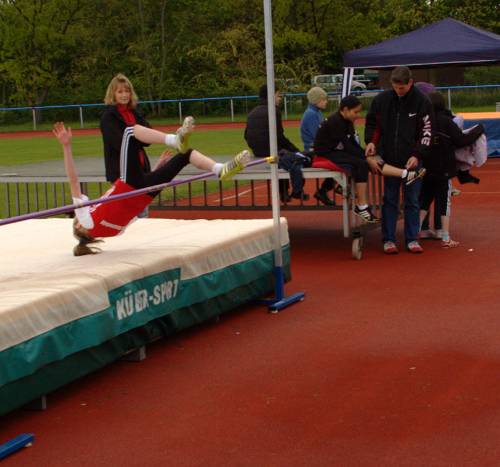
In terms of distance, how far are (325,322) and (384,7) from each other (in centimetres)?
5075

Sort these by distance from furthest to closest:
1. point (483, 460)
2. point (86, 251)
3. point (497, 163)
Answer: point (497, 163), point (86, 251), point (483, 460)

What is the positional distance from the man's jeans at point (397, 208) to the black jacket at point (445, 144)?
448 millimetres

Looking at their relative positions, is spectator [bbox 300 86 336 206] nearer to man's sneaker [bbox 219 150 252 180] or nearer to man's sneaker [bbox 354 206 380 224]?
man's sneaker [bbox 354 206 380 224]

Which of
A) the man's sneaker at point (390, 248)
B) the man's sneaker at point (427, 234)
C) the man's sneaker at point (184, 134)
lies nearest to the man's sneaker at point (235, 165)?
the man's sneaker at point (184, 134)

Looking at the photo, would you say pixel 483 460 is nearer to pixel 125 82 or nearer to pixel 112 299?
pixel 112 299

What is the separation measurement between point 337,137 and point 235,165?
3.55m

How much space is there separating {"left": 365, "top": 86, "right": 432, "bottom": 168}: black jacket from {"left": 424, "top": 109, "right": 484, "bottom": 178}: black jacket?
0.60m

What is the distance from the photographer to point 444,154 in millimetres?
11008

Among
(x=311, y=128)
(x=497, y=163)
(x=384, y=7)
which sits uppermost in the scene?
(x=384, y=7)

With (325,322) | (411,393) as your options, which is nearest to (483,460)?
(411,393)

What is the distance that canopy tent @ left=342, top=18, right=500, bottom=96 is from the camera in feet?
58.2

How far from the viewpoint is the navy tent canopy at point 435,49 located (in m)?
17.7

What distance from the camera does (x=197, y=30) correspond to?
175 feet

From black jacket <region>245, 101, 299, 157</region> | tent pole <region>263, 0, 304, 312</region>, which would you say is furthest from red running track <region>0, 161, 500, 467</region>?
black jacket <region>245, 101, 299, 157</region>
